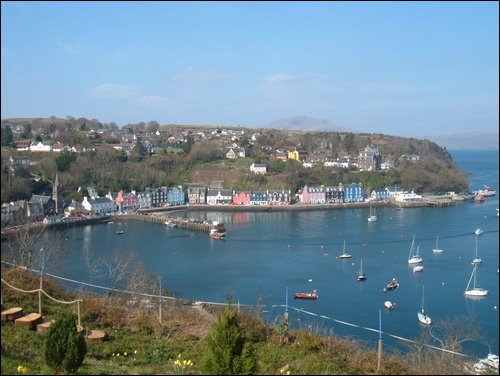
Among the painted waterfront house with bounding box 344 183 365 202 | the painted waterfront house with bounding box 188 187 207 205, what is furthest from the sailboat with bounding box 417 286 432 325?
the painted waterfront house with bounding box 344 183 365 202

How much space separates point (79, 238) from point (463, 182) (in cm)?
1160

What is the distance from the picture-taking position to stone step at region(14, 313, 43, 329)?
7.35ft

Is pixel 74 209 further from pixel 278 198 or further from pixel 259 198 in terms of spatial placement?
pixel 278 198

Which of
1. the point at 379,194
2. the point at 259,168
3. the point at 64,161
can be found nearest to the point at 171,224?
the point at 64,161

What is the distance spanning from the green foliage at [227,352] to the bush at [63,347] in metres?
0.37

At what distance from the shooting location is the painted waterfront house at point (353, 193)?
51.9 ft

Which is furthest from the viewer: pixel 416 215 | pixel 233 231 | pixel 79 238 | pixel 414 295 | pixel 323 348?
pixel 416 215

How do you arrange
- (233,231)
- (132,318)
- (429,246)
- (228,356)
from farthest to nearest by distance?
(233,231) < (429,246) < (132,318) < (228,356)

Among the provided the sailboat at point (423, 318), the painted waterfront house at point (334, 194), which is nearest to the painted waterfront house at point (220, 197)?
the painted waterfront house at point (334, 194)

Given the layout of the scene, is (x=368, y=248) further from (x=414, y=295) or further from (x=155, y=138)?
(x=155, y=138)

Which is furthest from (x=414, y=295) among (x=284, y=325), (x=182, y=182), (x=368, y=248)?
(x=182, y=182)

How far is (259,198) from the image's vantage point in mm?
15031

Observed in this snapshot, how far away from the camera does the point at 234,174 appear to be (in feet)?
55.3

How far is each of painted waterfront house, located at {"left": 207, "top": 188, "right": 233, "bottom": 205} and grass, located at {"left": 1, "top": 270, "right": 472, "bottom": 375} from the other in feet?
39.5
